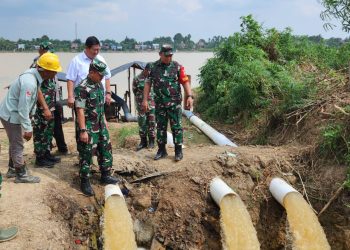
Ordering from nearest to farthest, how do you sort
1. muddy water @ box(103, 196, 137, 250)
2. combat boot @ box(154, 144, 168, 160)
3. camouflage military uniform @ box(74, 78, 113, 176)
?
muddy water @ box(103, 196, 137, 250)
camouflage military uniform @ box(74, 78, 113, 176)
combat boot @ box(154, 144, 168, 160)

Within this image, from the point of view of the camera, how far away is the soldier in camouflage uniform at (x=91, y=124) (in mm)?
5012

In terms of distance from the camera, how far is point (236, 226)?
5074 millimetres

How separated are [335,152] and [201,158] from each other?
1.97 meters

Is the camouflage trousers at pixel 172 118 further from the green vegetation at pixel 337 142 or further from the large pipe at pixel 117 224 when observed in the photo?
the green vegetation at pixel 337 142

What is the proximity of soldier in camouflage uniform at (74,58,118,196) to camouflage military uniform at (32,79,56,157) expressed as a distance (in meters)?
0.86

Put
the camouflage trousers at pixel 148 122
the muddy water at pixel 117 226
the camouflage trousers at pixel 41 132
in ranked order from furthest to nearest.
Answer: the camouflage trousers at pixel 148 122 → the camouflage trousers at pixel 41 132 → the muddy water at pixel 117 226

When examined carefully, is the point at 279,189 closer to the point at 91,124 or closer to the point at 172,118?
the point at 172,118

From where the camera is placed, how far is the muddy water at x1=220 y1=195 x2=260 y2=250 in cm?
495

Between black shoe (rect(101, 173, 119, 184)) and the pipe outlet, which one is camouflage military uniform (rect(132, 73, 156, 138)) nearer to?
black shoe (rect(101, 173, 119, 184))

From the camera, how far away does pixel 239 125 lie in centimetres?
1016

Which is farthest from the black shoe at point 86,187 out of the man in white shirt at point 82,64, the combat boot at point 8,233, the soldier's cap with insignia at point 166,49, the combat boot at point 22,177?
the soldier's cap with insignia at point 166,49

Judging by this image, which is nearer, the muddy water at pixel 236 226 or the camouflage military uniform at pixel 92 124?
the muddy water at pixel 236 226

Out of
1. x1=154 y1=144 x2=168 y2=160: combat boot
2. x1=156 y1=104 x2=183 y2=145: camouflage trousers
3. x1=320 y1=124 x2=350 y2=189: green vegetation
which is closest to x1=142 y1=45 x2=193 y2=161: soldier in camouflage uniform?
x1=156 y1=104 x2=183 y2=145: camouflage trousers

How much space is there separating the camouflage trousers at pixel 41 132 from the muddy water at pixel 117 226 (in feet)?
4.87
